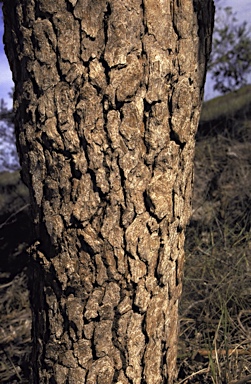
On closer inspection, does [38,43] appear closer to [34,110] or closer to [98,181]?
[34,110]

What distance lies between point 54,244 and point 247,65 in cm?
594

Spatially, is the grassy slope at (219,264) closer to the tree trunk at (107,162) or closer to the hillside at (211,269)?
the hillside at (211,269)

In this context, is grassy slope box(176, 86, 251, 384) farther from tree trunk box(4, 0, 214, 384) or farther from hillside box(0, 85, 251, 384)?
tree trunk box(4, 0, 214, 384)

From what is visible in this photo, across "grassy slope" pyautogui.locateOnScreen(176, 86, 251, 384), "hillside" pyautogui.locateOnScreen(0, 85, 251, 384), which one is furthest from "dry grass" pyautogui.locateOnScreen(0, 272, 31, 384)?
"grassy slope" pyautogui.locateOnScreen(176, 86, 251, 384)

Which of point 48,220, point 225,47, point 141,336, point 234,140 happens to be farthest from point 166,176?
point 225,47

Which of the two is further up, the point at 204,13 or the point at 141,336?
the point at 204,13

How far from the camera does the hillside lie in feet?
7.72

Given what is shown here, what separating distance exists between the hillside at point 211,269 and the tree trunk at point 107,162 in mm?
340

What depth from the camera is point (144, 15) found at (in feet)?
4.84

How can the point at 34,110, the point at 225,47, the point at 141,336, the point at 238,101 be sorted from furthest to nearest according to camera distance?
the point at 225,47
the point at 238,101
the point at 141,336
the point at 34,110

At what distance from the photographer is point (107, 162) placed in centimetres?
153

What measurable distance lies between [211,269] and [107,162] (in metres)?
1.62

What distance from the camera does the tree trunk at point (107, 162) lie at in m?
1.49

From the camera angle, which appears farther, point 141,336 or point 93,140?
point 141,336
